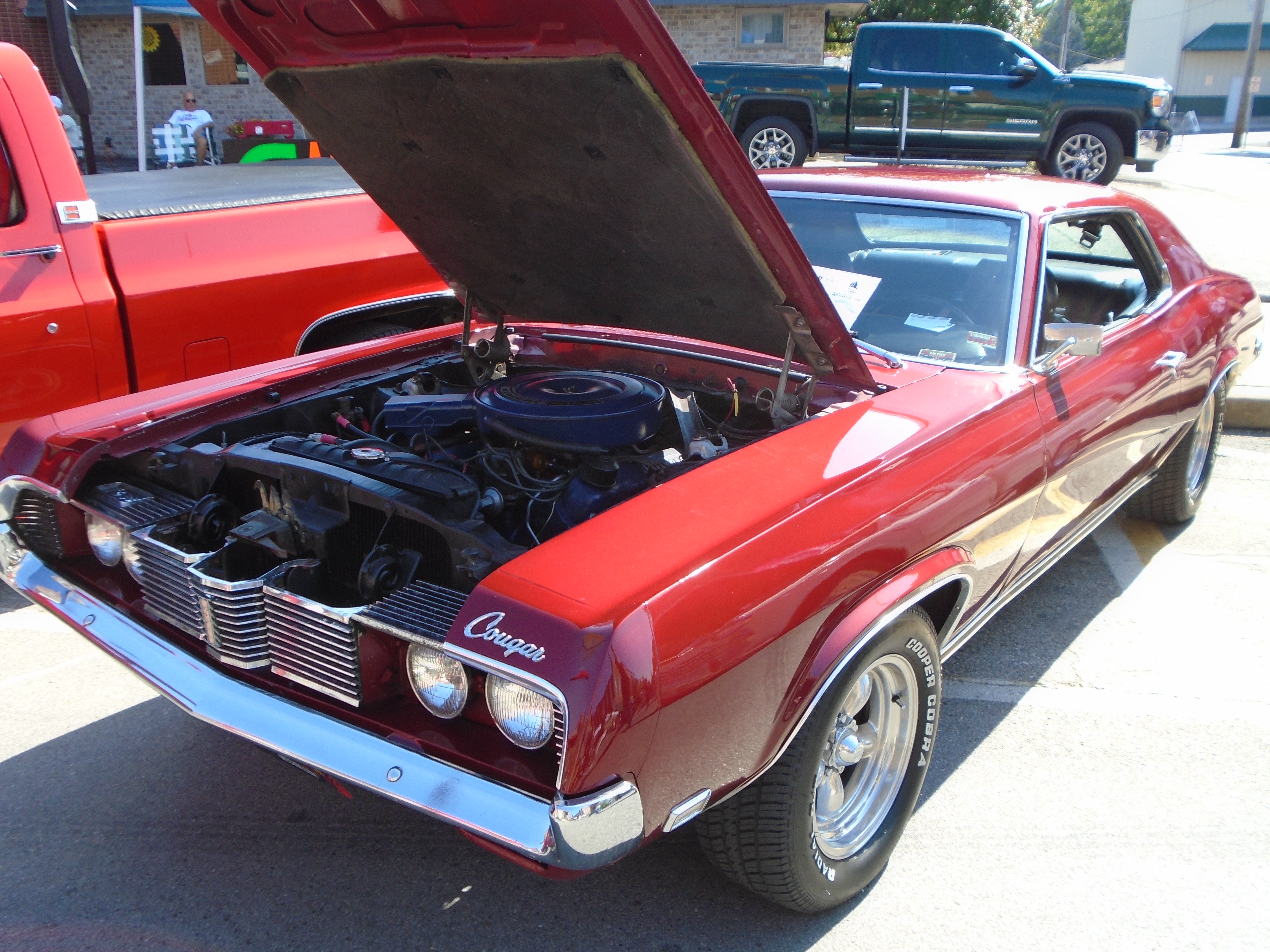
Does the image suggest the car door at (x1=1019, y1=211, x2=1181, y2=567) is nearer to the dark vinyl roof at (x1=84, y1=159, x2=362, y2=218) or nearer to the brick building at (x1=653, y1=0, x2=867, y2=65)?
the dark vinyl roof at (x1=84, y1=159, x2=362, y2=218)

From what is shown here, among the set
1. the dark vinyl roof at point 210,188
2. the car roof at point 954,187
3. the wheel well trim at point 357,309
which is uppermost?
the car roof at point 954,187

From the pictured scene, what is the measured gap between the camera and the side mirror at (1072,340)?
8.89 ft

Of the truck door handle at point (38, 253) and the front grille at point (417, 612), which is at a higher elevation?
the truck door handle at point (38, 253)

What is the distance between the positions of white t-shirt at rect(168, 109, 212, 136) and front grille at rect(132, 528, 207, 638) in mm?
12703

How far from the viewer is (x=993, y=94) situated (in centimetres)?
1205

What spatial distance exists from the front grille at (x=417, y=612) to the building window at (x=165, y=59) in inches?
782

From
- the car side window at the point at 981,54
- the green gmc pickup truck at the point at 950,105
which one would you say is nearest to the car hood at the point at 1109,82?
the green gmc pickup truck at the point at 950,105

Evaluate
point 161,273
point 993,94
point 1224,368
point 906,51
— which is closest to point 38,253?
point 161,273

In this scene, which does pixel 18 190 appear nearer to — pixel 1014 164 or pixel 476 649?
pixel 476 649

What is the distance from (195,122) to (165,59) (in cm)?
691

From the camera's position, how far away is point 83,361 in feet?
12.7

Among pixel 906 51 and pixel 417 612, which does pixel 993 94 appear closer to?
pixel 906 51

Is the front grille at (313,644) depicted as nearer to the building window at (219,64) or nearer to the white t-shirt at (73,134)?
the white t-shirt at (73,134)

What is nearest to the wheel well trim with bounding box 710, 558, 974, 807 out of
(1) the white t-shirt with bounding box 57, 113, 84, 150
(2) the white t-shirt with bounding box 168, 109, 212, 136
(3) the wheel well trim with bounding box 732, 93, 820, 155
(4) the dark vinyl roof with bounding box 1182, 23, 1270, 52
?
(1) the white t-shirt with bounding box 57, 113, 84, 150
